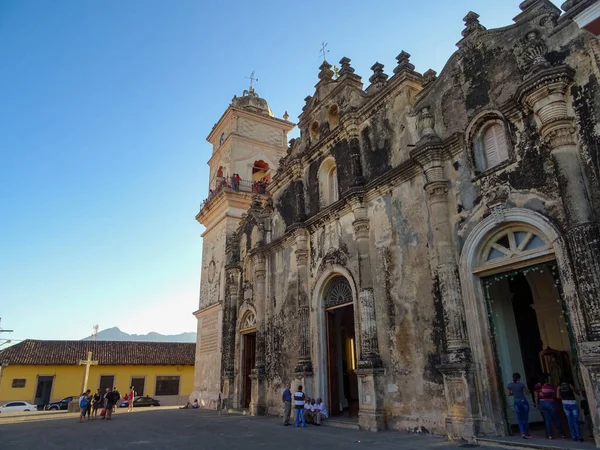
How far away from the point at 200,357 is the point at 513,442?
1810 centimetres

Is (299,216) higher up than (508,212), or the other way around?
(299,216)

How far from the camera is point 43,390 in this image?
31.2 meters

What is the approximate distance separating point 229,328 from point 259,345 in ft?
11.2

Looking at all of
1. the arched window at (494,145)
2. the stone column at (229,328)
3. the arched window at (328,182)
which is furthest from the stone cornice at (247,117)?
the arched window at (494,145)

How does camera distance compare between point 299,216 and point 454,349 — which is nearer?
point 454,349

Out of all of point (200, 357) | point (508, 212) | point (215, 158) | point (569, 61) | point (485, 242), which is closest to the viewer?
point (569, 61)

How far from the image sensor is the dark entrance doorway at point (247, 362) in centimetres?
1798

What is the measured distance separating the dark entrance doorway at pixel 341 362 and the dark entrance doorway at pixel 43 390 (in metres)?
25.9

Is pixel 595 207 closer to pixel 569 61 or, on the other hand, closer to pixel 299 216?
pixel 569 61

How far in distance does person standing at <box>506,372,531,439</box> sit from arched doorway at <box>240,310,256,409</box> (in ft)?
36.9

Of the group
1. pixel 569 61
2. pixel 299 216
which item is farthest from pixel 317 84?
pixel 569 61

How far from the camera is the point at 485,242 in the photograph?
8.97m

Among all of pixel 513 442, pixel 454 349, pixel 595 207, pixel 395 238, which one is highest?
pixel 395 238

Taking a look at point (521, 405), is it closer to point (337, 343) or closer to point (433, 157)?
point (433, 157)
